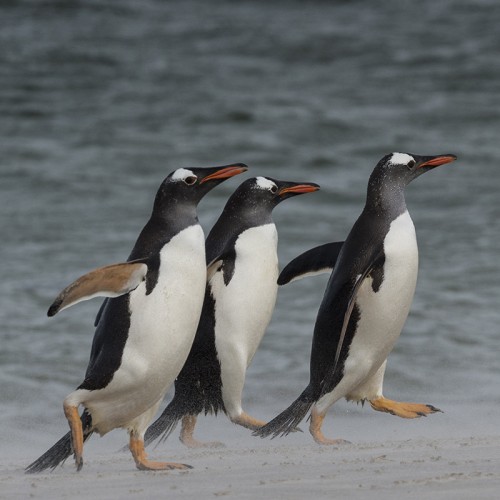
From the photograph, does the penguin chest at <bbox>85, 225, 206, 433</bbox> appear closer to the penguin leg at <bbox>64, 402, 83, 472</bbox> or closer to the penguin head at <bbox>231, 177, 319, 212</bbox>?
the penguin leg at <bbox>64, 402, 83, 472</bbox>

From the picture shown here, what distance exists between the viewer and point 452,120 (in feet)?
49.6

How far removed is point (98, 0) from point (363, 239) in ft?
56.0

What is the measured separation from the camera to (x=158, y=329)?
14.8ft

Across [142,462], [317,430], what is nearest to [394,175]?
[317,430]

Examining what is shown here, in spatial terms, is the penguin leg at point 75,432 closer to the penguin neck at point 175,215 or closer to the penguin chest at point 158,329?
the penguin chest at point 158,329

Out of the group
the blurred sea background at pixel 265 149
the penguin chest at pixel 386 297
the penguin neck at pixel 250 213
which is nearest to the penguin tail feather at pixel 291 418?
the penguin chest at pixel 386 297

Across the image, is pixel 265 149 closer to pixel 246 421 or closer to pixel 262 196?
pixel 262 196

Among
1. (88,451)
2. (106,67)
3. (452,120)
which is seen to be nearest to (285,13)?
(106,67)

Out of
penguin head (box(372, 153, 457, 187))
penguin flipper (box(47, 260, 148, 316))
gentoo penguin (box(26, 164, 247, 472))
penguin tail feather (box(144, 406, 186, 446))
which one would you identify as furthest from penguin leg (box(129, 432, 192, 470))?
penguin head (box(372, 153, 457, 187))

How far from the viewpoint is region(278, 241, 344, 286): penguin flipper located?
507 centimetres

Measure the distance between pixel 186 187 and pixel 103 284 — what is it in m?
0.53

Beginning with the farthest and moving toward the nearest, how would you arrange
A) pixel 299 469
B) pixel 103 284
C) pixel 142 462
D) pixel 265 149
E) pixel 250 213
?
pixel 265 149 < pixel 250 213 < pixel 142 462 < pixel 103 284 < pixel 299 469

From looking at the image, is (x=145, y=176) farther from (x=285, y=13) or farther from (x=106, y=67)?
(x=285, y=13)

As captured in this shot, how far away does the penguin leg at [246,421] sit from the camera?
5062mm
